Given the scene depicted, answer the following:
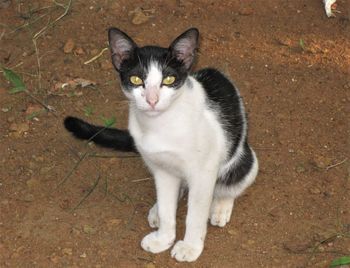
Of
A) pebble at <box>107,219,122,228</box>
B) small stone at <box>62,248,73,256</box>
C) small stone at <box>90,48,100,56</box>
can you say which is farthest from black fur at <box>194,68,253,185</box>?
small stone at <box>90,48,100,56</box>

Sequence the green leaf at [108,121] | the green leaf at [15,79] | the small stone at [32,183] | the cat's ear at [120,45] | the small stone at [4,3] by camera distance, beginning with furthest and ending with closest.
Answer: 1. the small stone at [4,3]
2. the green leaf at [15,79]
3. the green leaf at [108,121]
4. the small stone at [32,183]
5. the cat's ear at [120,45]

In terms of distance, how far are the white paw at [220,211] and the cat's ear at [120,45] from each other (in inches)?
37.4

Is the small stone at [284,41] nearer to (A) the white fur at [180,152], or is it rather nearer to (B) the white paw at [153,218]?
(A) the white fur at [180,152]

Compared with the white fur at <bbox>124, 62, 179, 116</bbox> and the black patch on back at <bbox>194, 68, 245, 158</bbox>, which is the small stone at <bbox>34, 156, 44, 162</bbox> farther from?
the white fur at <bbox>124, 62, 179, 116</bbox>

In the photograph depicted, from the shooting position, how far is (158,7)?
468cm

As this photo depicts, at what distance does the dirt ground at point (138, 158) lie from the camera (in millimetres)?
3270

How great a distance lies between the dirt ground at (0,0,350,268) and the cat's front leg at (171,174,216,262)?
0.05m

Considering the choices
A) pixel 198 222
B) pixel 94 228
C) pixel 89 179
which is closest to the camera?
pixel 198 222

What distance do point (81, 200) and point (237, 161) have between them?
0.85m

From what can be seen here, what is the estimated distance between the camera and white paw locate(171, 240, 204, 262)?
126 inches

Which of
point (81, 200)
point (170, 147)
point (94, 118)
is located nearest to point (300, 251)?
point (170, 147)

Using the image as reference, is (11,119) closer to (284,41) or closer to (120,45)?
(120,45)

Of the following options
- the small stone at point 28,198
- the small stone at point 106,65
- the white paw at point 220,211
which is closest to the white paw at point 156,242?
the white paw at point 220,211

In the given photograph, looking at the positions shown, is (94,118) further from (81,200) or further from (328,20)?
(328,20)
